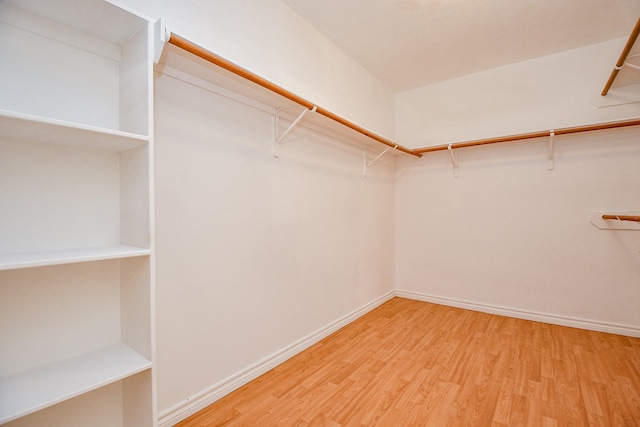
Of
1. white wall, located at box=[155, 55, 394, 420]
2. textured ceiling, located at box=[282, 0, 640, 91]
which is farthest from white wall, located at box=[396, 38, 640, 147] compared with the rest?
white wall, located at box=[155, 55, 394, 420]

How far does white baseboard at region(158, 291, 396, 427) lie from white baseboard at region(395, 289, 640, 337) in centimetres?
125

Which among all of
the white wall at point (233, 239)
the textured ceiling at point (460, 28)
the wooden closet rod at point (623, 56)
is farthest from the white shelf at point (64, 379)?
the wooden closet rod at point (623, 56)

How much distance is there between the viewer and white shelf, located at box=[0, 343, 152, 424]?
812mm

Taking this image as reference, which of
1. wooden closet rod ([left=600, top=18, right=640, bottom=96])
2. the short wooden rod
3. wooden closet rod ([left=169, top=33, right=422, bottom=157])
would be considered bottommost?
the short wooden rod

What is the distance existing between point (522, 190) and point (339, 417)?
265cm

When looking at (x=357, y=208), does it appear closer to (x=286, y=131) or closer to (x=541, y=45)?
(x=286, y=131)

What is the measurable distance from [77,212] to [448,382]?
2.13 m

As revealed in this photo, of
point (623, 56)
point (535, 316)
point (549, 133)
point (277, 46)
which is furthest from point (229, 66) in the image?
point (535, 316)

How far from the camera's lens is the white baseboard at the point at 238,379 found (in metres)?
1.41

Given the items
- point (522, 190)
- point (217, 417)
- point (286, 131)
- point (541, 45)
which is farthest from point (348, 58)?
point (217, 417)

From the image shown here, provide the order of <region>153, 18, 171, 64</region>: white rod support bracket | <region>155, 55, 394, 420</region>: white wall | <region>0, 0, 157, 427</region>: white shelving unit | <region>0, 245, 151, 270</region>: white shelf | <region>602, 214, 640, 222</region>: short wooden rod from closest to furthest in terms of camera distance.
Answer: <region>0, 245, 151, 270</region>: white shelf
<region>0, 0, 157, 427</region>: white shelving unit
<region>153, 18, 171, 64</region>: white rod support bracket
<region>155, 55, 394, 420</region>: white wall
<region>602, 214, 640, 222</region>: short wooden rod

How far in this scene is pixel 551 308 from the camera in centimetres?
271

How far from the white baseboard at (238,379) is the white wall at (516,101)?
2.33 metres

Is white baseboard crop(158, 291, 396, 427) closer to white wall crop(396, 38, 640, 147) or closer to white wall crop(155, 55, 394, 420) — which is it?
white wall crop(155, 55, 394, 420)
